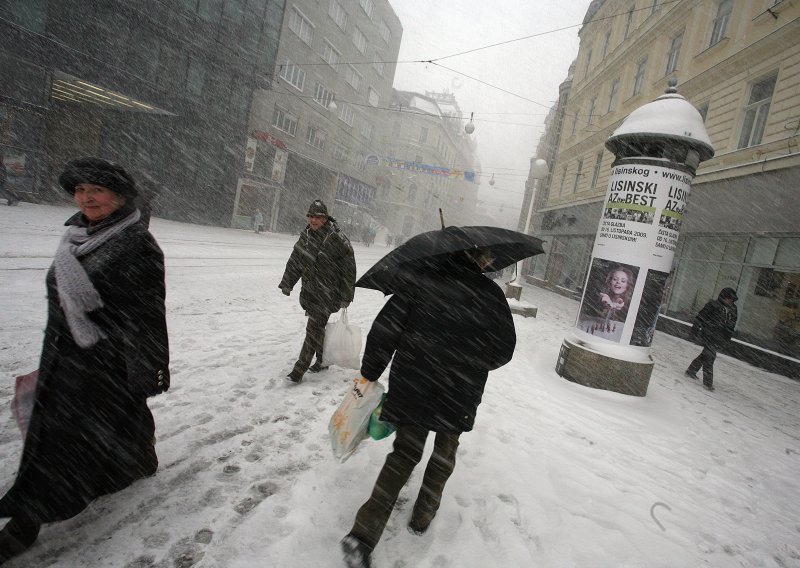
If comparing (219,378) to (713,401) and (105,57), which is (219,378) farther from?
(105,57)

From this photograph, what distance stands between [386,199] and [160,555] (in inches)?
2219

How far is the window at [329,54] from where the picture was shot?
27792 mm

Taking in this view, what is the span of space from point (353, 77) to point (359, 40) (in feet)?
8.77

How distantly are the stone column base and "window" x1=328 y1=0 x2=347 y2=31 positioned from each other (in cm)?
2959

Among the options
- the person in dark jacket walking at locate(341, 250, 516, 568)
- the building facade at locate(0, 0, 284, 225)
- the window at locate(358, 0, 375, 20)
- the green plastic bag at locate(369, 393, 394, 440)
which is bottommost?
the green plastic bag at locate(369, 393, 394, 440)

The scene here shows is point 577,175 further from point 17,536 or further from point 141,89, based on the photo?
point 17,536

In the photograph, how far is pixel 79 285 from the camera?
1925 millimetres

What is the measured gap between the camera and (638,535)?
2838 mm

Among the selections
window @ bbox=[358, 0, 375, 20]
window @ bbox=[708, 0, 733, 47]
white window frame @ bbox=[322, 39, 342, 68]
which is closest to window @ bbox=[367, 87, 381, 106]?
window @ bbox=[358, 0, 375, 20]

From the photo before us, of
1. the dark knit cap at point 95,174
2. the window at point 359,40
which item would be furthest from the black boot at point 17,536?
the window at point 359,40

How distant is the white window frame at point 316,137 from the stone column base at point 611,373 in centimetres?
2602

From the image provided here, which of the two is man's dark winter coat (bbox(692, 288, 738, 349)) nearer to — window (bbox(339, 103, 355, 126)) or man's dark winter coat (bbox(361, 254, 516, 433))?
man's dark winter coat (bbox(361, 254, 516, 433))

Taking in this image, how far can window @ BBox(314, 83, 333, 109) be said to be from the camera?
28.1 m

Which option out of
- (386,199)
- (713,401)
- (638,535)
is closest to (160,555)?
(638,535)
